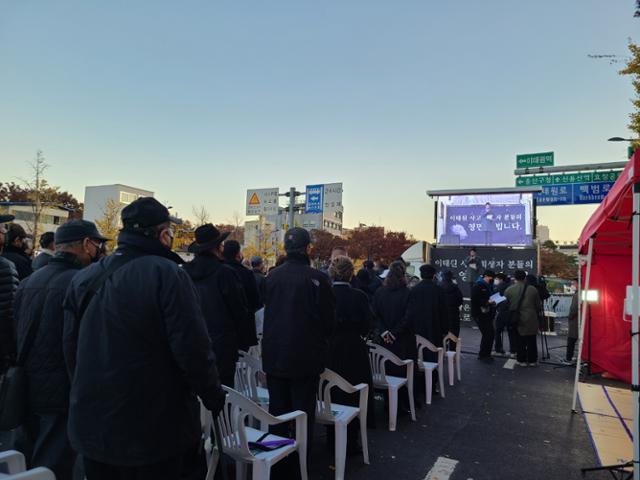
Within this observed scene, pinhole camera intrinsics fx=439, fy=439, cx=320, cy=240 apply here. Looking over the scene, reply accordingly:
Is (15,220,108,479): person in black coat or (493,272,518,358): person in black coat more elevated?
(15,220,108,479): person in black coat

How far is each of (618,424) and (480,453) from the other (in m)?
2.47

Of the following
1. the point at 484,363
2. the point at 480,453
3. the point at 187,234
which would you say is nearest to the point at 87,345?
the point at 480,453

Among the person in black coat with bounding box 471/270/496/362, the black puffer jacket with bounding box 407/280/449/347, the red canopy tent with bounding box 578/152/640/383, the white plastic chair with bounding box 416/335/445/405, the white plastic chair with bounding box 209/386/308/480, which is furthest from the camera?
the person in black coat with bounding box 471/270/496/362

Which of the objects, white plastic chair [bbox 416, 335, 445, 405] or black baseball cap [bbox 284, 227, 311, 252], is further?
white plastic chair [bbox 416, 335, 445, 405]

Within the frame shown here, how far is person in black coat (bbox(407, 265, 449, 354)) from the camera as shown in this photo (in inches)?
254

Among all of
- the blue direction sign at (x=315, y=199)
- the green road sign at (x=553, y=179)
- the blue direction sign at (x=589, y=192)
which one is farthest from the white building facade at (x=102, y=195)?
the blue direction sign at (x=589, y=192)

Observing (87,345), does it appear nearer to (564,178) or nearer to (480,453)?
(480,453)

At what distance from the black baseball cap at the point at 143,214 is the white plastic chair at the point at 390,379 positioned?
131 inches

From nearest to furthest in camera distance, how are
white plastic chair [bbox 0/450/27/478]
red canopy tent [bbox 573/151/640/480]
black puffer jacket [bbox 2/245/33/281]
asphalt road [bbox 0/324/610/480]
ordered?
white plastic chair [bbox 0/450/27/478], asphalt road [bbox 0/324/610/480], black puffer jacket [bbox 2/245/33/281], red canopy tent [bbox 573/151/640/480]

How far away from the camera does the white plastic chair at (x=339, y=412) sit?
354cm

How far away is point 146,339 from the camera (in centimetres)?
191

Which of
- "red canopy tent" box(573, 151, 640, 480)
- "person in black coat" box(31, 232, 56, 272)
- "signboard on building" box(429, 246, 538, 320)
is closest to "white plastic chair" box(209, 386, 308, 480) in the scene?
"person in black coat" box(31, 232, 56, 272)

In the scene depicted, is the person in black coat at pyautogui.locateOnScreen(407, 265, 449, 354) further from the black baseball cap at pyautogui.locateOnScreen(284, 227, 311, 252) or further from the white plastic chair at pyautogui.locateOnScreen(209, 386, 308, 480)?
the white plastic chair at pyautogui.locateOnScreen(209, 386, 308, 480)

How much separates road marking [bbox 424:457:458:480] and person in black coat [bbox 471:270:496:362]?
18.6ft
